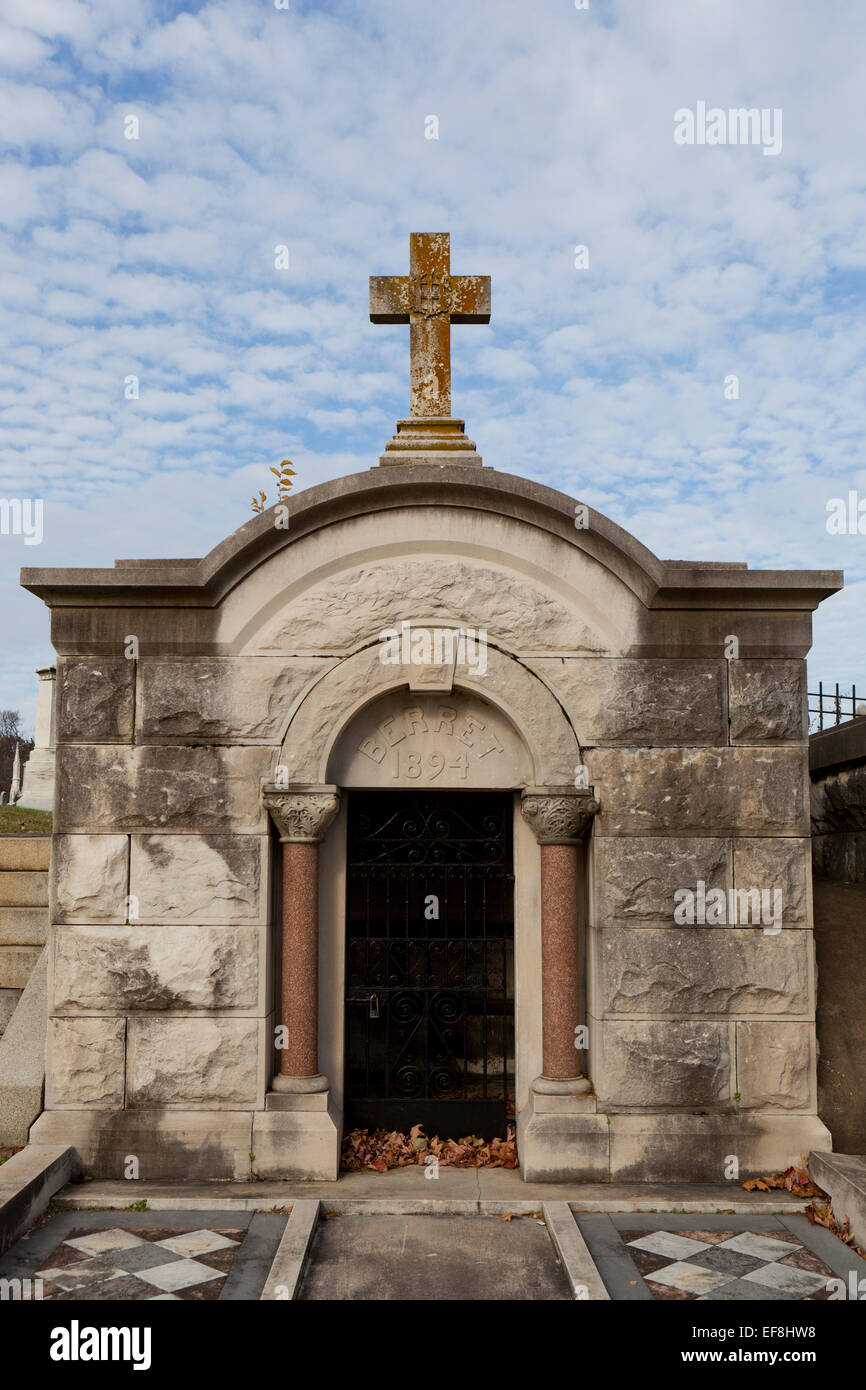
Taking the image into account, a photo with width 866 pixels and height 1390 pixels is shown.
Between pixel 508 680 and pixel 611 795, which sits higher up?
pixel 508 680

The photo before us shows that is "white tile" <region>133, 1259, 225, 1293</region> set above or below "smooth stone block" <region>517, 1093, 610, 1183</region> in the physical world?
below

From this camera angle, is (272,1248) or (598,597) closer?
(272,1248)

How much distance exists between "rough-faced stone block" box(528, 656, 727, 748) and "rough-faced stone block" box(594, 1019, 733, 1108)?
1.71 meters

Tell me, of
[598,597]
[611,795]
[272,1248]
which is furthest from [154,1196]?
[598,597]

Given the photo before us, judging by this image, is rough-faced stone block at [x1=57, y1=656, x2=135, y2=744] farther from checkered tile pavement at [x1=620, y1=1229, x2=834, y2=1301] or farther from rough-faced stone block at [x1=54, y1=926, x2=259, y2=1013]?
checkered tile pavement at [x1=620, y1=1229, x2=834, y2=1301]

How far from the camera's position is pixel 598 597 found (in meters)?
6.29

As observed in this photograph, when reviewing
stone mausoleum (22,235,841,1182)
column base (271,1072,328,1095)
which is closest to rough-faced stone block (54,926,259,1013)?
stone mausoleum (22,235,841,1182)

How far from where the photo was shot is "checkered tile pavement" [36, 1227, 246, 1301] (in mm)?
4543

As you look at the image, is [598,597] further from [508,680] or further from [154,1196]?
[154,1196]

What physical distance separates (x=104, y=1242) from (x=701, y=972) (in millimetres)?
3577

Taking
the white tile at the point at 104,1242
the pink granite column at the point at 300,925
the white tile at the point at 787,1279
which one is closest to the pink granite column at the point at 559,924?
the pink granite column at the point at 300,925

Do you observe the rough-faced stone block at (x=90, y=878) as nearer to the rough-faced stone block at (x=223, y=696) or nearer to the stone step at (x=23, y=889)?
the rough-faced stone block at (x=223, y=696)

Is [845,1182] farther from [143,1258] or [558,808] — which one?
[143,1258]

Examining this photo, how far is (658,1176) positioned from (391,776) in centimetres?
283
